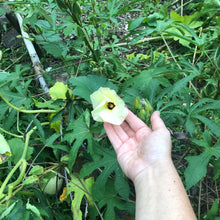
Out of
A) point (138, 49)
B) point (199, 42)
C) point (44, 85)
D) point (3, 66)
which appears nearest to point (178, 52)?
point (138, 49)

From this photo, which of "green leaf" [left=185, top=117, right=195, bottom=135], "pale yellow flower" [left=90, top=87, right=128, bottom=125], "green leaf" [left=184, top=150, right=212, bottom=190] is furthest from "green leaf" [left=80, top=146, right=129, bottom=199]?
"green leaf" [left=185, top=117, right=195, bottom=135]

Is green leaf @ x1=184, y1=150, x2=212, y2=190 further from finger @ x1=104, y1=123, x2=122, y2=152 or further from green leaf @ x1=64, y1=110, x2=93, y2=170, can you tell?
green leaf @ x1=64, y1=110, x2=93, y2=170

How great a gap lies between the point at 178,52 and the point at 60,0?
74.8 inches

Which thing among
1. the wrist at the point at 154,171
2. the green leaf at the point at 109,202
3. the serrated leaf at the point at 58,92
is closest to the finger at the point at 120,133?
the wrist at the point at 154,171

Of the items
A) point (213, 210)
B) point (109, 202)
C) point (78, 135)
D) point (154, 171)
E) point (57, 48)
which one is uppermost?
point (57, 48)

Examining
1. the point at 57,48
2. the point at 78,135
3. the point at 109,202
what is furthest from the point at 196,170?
the point at 57,48

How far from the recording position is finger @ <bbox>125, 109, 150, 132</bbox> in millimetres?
1430

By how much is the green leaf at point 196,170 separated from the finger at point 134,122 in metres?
0.35

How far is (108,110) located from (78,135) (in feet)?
0.81

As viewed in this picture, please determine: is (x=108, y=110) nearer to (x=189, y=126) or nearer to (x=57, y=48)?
(x=189, y=126)

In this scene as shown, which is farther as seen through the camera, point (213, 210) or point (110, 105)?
point (110, 105)

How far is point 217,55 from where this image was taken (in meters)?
1.42

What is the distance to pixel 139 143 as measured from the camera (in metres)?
1.39

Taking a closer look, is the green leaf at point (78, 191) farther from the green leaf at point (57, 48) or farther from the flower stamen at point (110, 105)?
the green leaf at point (57, 48)
